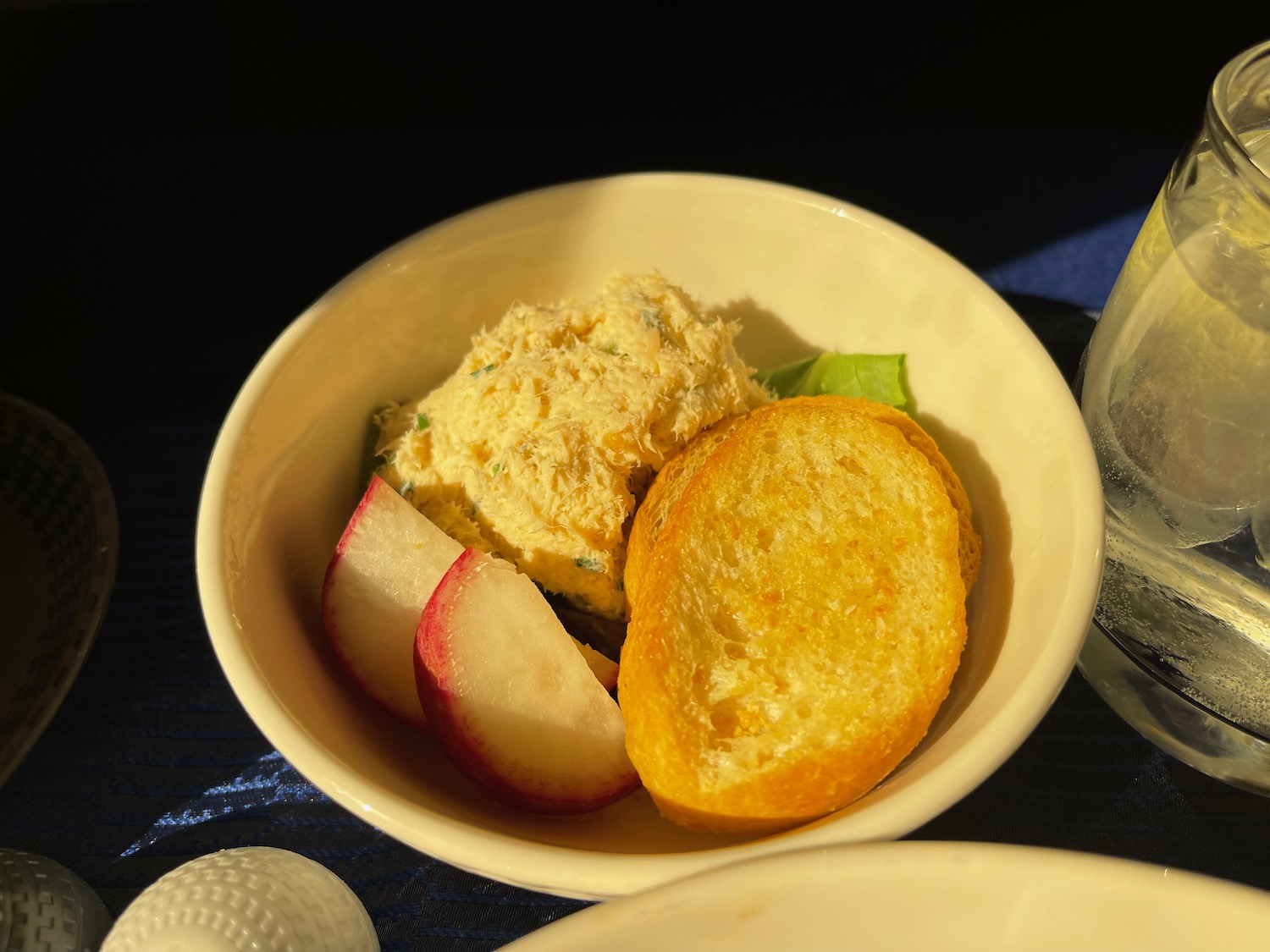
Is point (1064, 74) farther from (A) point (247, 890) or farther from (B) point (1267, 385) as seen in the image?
(A) point (247, 890)

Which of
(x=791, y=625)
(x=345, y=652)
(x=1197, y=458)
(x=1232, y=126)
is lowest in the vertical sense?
(x=345, y=652)

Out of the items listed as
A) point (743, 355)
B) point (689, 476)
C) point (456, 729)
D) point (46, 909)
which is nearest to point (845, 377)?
point (743, 355)

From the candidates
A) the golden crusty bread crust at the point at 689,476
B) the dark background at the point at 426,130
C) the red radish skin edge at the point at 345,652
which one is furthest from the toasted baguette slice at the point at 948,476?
the dark background at the point at 426,130

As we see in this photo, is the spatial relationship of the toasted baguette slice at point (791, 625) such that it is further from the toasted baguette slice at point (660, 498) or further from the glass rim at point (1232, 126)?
the glass rim at point (1232, 126)

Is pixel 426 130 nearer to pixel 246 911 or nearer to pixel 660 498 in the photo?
pixel 660 498

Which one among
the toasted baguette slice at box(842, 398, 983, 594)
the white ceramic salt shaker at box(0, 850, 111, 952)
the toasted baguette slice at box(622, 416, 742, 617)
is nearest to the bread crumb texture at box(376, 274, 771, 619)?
the toasted baguette slice at box(622, 416, 742, 617)

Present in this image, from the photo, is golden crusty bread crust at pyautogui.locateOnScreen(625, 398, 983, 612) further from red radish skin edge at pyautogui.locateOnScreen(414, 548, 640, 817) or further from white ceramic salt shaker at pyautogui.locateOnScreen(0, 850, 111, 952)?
white ceramic salt shaker at pyautogui.locateOnScreen(0, 850, 111, 952)
